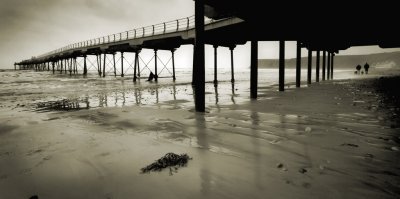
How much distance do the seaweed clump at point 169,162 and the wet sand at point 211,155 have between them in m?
0.10

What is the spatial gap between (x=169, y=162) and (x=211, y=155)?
2.20ft

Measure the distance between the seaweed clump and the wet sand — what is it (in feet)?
0.34

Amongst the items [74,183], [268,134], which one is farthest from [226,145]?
[74,183]

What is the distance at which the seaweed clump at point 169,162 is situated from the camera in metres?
3.39

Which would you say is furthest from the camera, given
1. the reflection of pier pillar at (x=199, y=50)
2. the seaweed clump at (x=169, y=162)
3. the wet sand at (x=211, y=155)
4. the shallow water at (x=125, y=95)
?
the shallow water at (x=125, y=95)

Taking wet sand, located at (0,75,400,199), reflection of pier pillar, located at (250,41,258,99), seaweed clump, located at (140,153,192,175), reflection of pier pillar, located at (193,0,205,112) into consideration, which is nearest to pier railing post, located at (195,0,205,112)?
reflection of pier pillar, located at (193,0,205,112)

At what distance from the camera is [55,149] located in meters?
4.37

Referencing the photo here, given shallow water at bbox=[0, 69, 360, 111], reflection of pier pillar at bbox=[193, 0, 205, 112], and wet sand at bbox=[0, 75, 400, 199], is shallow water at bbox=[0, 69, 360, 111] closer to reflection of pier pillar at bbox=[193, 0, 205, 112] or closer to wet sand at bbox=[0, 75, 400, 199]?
reflection of pier pillar at bbox=[193, 0, 205, 112]

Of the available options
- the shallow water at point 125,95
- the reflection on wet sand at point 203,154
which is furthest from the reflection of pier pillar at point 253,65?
the reflection on wet sand at point 203,154

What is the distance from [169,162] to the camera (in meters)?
3.52

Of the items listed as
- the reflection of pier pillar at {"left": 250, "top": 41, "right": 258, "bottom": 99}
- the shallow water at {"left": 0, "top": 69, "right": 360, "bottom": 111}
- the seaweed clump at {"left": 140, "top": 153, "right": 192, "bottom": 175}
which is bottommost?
the seaweed clump at {"left": 140, "top": 153, "right": 192, "bottom": 175}

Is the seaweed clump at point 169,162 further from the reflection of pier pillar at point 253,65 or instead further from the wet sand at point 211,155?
the reflection of pier pillar at point 253,65

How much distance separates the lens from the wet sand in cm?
280

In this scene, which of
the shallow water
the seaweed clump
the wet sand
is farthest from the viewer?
the shallow water
